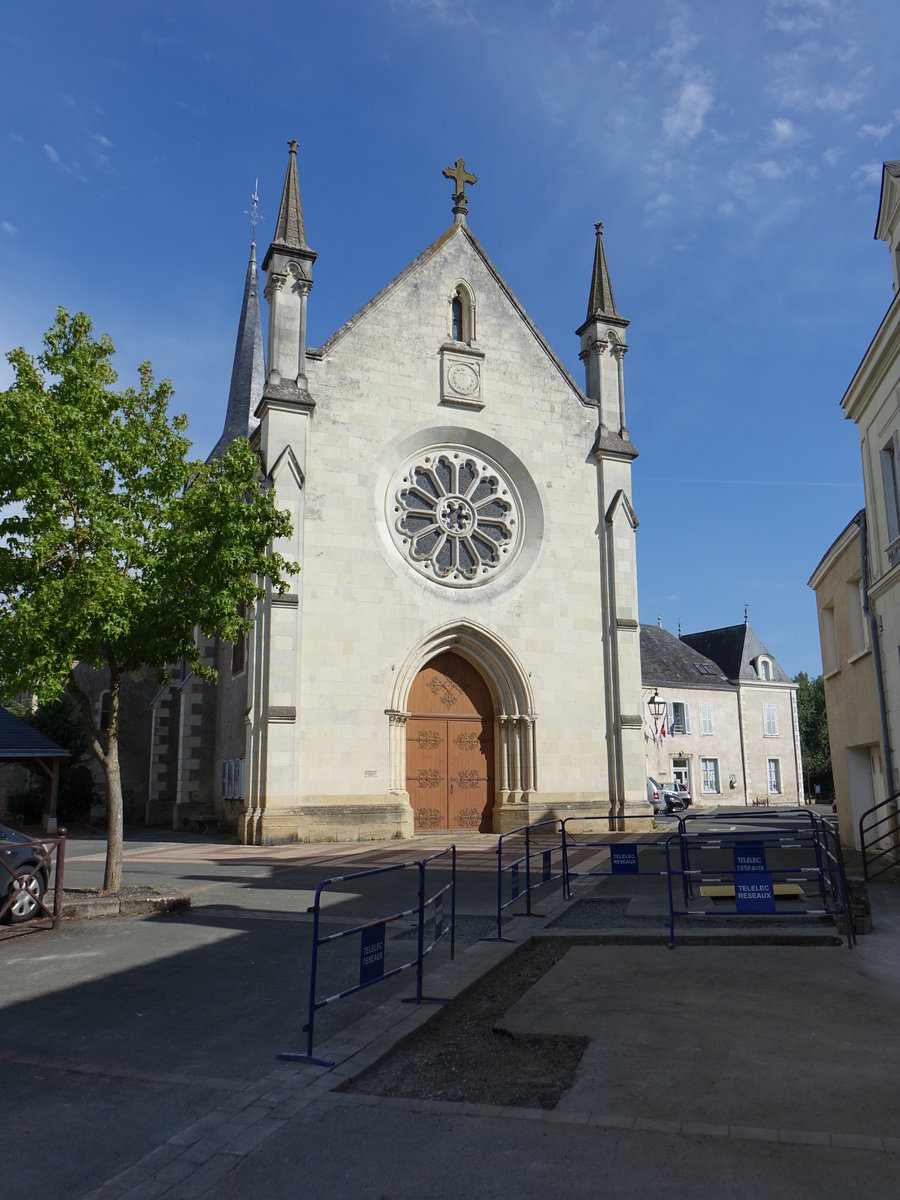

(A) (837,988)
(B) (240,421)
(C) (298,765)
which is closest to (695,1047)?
(A) (837,988)

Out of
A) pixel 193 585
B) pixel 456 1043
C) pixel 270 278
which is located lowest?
pixel 456 1043

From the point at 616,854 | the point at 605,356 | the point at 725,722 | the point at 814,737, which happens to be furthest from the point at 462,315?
the point at 814,737

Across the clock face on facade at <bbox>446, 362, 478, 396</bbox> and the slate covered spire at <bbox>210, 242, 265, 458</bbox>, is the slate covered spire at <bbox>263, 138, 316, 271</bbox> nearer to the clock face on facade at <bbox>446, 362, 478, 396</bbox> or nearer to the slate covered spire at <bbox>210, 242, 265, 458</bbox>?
the clock face on facade at <bbox>446, 362, 478, 396</bbox>

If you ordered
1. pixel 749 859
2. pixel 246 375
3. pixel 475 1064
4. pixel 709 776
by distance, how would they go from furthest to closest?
pixel 709 776
pixel 246 375
pixel 749 859
pixel 475 1064

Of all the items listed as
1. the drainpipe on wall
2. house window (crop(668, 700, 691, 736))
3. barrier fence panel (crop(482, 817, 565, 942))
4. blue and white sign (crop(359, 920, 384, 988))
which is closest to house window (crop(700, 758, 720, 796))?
house window (crop(668, 700, 691, 736))

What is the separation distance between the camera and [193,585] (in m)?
11.8

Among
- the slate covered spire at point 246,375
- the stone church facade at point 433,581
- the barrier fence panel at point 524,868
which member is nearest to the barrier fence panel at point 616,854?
the barrier fence panel at point 524,868

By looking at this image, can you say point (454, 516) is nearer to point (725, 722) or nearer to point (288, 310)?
point (288, 310)

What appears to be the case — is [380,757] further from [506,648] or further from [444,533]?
[444,533]

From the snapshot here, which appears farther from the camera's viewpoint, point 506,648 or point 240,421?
point 240,421

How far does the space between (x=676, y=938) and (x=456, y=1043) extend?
3.52 metres

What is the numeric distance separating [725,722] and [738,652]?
4.53m

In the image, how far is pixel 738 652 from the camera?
157 feet

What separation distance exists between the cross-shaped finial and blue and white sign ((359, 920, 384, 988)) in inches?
883
